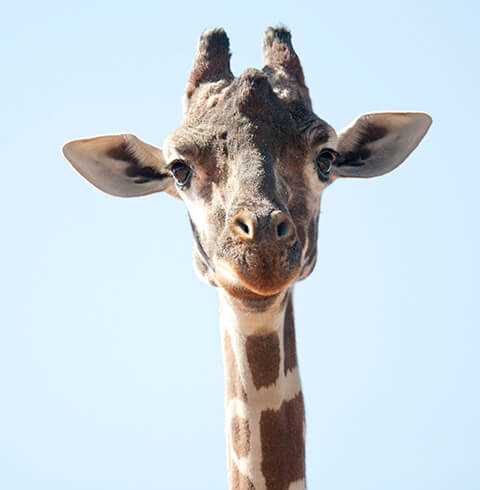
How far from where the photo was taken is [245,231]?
15.5ft

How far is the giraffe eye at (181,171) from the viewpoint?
5824mm

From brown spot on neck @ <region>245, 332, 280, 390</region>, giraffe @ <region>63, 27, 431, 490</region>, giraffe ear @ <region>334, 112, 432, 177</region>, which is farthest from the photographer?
giraffe ear @ <region>334, 112, 432, 177</region>

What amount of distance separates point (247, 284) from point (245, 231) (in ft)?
0.99

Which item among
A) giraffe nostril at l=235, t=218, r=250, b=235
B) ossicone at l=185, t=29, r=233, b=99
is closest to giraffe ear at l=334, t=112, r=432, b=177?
ossicone at l=185, t=29, r=233, b=99

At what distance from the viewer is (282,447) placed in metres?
5.41

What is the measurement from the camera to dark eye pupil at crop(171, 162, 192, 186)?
5.83m

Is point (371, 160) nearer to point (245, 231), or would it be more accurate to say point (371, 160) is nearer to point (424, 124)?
point (424, 124)

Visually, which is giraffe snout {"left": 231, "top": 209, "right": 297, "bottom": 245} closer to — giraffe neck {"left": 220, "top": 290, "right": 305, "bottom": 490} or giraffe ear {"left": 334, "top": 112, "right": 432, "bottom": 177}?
giraffe neck {"left": 220, "top": 290, "right": 305, "bottom": 490}

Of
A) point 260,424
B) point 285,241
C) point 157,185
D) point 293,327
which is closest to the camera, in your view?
point 285,241

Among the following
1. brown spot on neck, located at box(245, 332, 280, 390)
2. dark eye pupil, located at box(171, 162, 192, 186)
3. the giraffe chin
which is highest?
dark eye pupil, located at box(171, 162, 192, 186)

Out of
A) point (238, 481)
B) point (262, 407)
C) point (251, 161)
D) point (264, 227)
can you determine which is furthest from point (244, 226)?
point (238, 481)

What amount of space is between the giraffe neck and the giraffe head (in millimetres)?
398

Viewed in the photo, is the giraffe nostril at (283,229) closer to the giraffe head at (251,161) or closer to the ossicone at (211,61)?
the giraffe head at (251,161)

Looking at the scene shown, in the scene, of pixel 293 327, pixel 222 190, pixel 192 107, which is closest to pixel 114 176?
pixel 192 107
